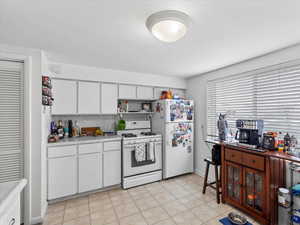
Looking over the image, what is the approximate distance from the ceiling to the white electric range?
Result: 5.11 ft

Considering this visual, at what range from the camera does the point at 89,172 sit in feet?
8.71

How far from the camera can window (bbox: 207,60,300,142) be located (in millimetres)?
2039

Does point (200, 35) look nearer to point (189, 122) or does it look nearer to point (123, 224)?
point (189, 122)

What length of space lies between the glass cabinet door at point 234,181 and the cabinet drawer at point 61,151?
254 cm

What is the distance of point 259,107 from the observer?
2430 millimetres

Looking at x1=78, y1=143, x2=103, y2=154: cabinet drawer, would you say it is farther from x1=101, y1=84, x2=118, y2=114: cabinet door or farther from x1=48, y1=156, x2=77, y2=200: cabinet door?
x1=101, y1=84, x2=118, y2=114: cabinet door

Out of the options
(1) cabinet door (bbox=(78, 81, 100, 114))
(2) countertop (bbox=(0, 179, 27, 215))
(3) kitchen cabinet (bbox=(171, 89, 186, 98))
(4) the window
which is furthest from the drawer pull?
(3) kitchen cabinet (bbox=(171, 89, 186, 98))

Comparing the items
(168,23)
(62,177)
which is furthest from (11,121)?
(168,23)

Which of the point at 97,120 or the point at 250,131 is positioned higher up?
the point at 97,120

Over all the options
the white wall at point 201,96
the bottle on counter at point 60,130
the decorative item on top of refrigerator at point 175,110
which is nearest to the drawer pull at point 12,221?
the bottle on counter at point 60,130

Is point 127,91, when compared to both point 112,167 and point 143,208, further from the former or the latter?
point 143,208

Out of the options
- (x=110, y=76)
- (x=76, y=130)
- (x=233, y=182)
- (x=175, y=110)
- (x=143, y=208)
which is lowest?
(x=143, y=208)

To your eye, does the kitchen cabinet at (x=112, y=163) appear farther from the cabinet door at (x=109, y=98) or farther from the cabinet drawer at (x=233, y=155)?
the cabinet drawer at (x=233, y=155)

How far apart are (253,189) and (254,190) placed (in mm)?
15
